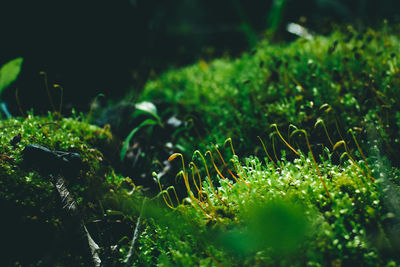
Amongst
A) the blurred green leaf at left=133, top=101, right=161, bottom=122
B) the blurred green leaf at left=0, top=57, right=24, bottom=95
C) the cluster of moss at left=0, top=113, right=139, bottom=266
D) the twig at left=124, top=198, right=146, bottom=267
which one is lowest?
the twig at left=124, top=198, right=146, bottom=267

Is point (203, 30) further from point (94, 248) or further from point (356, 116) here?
point (94, 248)

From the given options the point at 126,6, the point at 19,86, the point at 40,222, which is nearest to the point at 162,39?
the point at 126,6

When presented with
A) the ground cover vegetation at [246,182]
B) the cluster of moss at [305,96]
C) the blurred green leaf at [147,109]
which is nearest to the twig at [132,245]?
the ground cover vegetation at [246,182]

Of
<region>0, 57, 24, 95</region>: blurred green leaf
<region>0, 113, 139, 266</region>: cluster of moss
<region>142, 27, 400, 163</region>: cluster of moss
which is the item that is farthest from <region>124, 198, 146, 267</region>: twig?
<region>0, 57, 24, 95</region>: blurred green leaf

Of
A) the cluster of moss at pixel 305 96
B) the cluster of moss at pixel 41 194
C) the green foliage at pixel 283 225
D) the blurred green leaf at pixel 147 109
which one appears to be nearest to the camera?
the green foliage at pixel 283 225

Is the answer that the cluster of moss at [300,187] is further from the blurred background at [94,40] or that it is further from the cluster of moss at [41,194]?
the blurred background at [94,40]

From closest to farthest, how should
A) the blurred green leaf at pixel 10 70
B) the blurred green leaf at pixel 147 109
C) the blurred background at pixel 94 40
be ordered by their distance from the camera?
1. the blurred green leaf at pixel 10 70
2. the blurred green leaf at pixel 147 109
3. the blurred background at pixel 94 40

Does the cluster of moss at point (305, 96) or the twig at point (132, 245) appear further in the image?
the cluster of moss at point (305, 96)

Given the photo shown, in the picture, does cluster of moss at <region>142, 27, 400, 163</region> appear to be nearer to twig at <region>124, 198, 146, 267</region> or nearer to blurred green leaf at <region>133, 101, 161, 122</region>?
blurred green leaf at <region>133, 101, 161, 122</region>
